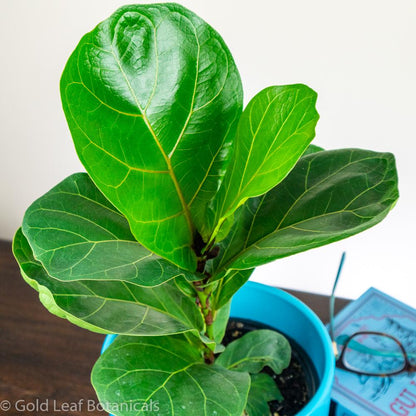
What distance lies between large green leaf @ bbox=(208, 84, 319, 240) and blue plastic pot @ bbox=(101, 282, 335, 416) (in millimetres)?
214

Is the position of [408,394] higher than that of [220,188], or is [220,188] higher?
[220,188]

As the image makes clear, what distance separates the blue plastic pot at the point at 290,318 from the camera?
0.47 metres

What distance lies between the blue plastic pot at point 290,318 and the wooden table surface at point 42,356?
0.61 feet

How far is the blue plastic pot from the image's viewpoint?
474 mm

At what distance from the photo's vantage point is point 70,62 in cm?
27

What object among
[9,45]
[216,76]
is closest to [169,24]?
[216,76]

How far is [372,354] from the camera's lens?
0.62 metres

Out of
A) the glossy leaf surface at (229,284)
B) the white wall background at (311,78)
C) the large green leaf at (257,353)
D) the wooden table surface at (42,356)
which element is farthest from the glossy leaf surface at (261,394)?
the white wall background at (311,78)

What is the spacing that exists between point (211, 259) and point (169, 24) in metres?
0.19

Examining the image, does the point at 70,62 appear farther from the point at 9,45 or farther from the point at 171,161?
the point at 9,45

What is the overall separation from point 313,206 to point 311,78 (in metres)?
0.36

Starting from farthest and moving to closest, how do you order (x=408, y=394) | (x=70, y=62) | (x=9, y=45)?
(x=9, y=45) < (x=408, y=394) < (x=70, y=62)

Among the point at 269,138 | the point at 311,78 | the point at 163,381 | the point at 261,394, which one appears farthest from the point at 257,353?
the point at 311,78

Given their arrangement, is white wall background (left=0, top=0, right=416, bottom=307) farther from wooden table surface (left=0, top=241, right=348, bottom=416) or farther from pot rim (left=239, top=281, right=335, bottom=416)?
pot rim (left=239, top=281, right=335, bottom=416)
